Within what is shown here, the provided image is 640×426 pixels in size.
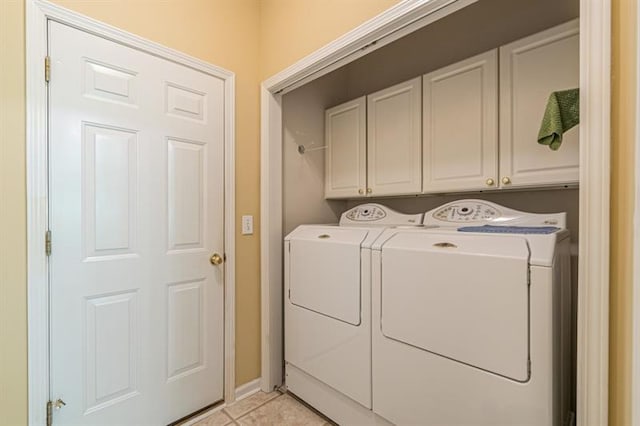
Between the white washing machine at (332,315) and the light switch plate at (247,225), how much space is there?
0.27m

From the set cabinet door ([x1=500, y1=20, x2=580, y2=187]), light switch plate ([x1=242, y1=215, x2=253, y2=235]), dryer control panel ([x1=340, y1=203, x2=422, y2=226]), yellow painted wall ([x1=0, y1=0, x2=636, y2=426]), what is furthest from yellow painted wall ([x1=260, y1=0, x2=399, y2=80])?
dryer control panel ([x1=340, y1=203, x2=422, y2=226])

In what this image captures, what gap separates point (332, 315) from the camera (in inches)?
66.5

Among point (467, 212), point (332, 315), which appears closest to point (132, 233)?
point (332, 315)

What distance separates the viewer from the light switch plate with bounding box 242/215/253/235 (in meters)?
1.98

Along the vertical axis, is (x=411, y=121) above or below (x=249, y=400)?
above

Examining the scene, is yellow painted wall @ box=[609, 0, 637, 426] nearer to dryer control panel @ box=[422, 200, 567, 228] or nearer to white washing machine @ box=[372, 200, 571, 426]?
white washing machine @ box=[372, 200, 571, 426]

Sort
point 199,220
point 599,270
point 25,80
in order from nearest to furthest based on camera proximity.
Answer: point 599,270
point 25,80
point 199,220

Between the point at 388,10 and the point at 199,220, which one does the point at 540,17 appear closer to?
the point at 388,10

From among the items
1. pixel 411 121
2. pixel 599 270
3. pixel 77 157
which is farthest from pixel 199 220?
pixel 599 270

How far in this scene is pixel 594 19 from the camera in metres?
0.83

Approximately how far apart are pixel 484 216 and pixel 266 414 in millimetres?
1754

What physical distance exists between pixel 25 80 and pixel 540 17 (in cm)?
260

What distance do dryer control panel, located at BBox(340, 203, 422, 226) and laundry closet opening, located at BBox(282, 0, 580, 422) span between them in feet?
0.39

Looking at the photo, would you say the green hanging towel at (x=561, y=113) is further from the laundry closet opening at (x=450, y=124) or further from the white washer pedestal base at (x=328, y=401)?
the white washer pedestal base at (x=328, y=401)
